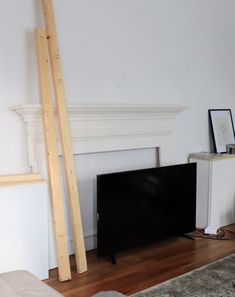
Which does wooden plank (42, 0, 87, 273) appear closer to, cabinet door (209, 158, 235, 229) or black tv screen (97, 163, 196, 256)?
black tv screen (97, 163, 196, 256)

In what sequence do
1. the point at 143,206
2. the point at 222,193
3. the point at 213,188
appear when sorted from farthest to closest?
the point at 222,193 → the point at 213,188 → the point at 143,206

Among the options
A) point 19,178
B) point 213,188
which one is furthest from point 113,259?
point 213,188

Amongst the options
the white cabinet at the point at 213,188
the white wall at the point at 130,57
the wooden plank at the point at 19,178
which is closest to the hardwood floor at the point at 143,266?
the white cabinet at the point at 213,188

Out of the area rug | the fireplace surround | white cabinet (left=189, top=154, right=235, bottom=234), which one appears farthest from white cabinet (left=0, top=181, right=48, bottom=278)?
white cabinet (left=189, top=154, right=235, bottom=234)

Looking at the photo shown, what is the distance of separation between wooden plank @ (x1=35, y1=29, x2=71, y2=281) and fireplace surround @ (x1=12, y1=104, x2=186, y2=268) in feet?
0.29

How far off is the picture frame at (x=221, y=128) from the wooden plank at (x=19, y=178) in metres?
2.19

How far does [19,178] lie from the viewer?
2521mm

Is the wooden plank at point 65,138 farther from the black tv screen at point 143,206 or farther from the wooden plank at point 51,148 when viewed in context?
the black tv screen at point 143,206

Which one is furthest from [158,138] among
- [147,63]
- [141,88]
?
[147,63]

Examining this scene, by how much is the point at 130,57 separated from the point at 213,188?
1546 millimetres

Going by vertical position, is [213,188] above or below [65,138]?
below

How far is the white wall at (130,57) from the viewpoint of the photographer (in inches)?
102

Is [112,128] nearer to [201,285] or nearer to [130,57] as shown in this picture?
[130,57]

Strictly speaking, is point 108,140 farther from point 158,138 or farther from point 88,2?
point 88,2
